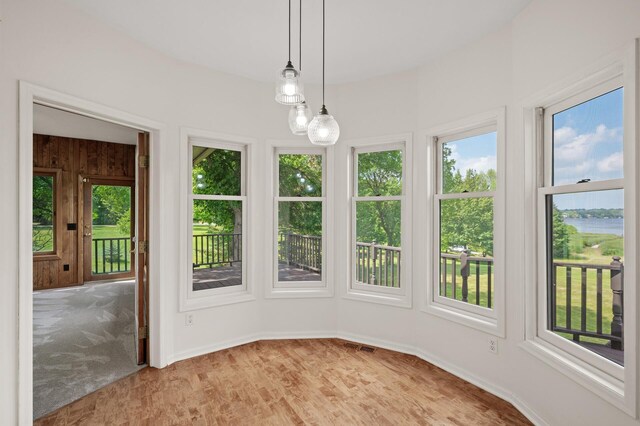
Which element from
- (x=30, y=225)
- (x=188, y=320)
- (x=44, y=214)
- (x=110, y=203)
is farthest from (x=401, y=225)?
(x=44, y=214)

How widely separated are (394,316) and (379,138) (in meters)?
1.83

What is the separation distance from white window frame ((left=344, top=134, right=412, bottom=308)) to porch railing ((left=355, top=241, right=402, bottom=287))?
4 centimetres

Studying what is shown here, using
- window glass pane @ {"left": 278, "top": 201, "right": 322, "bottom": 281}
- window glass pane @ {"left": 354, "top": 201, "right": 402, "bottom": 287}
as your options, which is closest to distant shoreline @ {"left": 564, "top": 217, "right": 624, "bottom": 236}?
window glass pane @ {"left": 354, "top": 201, "right": 402, "bottom": 287}

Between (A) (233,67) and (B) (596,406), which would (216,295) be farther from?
(B) (596,406)

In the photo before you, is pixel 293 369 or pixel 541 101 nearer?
pixel 541 101

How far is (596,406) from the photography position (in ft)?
5.84

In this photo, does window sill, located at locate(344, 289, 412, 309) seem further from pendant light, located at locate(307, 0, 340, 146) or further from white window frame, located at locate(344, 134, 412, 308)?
pendant light, located at locate(307, 0, 340, 146)

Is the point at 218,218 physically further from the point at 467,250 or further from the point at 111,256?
the point at 111,256

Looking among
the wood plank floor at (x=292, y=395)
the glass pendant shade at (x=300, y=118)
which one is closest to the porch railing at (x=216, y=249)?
the wood plank floor at (x=292, y=395)

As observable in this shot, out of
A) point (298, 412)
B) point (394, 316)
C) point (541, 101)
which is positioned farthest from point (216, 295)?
point (541, 101)

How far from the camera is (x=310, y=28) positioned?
8.54 feet

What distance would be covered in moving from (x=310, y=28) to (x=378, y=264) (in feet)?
7.63

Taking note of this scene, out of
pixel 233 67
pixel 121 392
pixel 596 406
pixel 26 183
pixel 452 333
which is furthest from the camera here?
pixel 233 67

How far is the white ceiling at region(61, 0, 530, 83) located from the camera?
2318 mm
